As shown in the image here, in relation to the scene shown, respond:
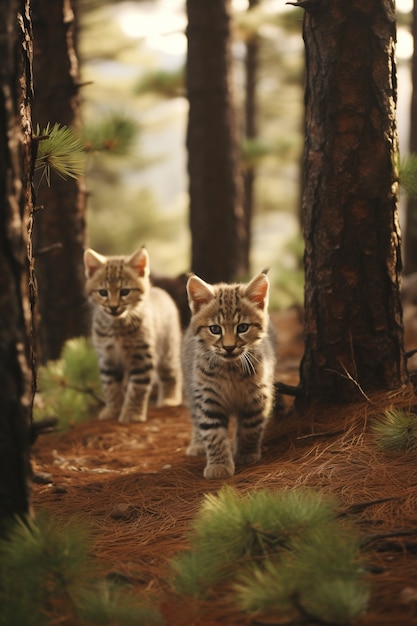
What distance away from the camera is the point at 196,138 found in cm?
873

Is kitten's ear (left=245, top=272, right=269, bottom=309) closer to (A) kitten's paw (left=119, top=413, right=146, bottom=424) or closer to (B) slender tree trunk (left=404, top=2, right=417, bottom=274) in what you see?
(A) kitten's paw (left=119, top=413, right=146, bottom=424)

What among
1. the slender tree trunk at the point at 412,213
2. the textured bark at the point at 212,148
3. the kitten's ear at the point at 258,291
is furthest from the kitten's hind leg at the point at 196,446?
the slender tree trunk at the point at 412,213

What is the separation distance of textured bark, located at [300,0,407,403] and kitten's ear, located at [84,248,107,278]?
230 centimetres

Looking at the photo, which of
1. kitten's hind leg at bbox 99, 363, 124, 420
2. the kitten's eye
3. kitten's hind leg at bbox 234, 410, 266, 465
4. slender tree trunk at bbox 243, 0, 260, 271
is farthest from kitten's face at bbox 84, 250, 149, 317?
slender tree trunk at bbox 243, 0, 260, 271

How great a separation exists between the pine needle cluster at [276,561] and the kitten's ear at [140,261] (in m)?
3.74

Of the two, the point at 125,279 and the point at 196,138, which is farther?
the point at 196,138

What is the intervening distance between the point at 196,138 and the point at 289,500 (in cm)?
665

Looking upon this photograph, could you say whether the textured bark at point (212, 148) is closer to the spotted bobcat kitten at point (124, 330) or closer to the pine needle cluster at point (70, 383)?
the spotted bobcat kitten at point (124, 330)

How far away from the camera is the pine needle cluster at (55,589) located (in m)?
2.34

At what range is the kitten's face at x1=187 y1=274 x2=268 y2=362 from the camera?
176 inches

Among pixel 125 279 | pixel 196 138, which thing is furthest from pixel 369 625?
pixel 196 138

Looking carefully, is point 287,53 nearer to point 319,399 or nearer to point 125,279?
point 125,279

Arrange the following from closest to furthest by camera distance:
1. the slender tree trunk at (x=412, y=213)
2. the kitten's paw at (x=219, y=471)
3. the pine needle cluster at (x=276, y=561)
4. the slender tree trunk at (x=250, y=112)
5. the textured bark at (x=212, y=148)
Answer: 1. the pine needle cluster at (x=276, y=561)
2. the kitten's paw at (x=219, y=471)
3. the textured bark at (x=212, y=148)
4. the slender tree trunk at (x=412, y=213)
5. the slender tree trunk at (x=250, y=112)

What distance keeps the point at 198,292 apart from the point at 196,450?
126 cm
